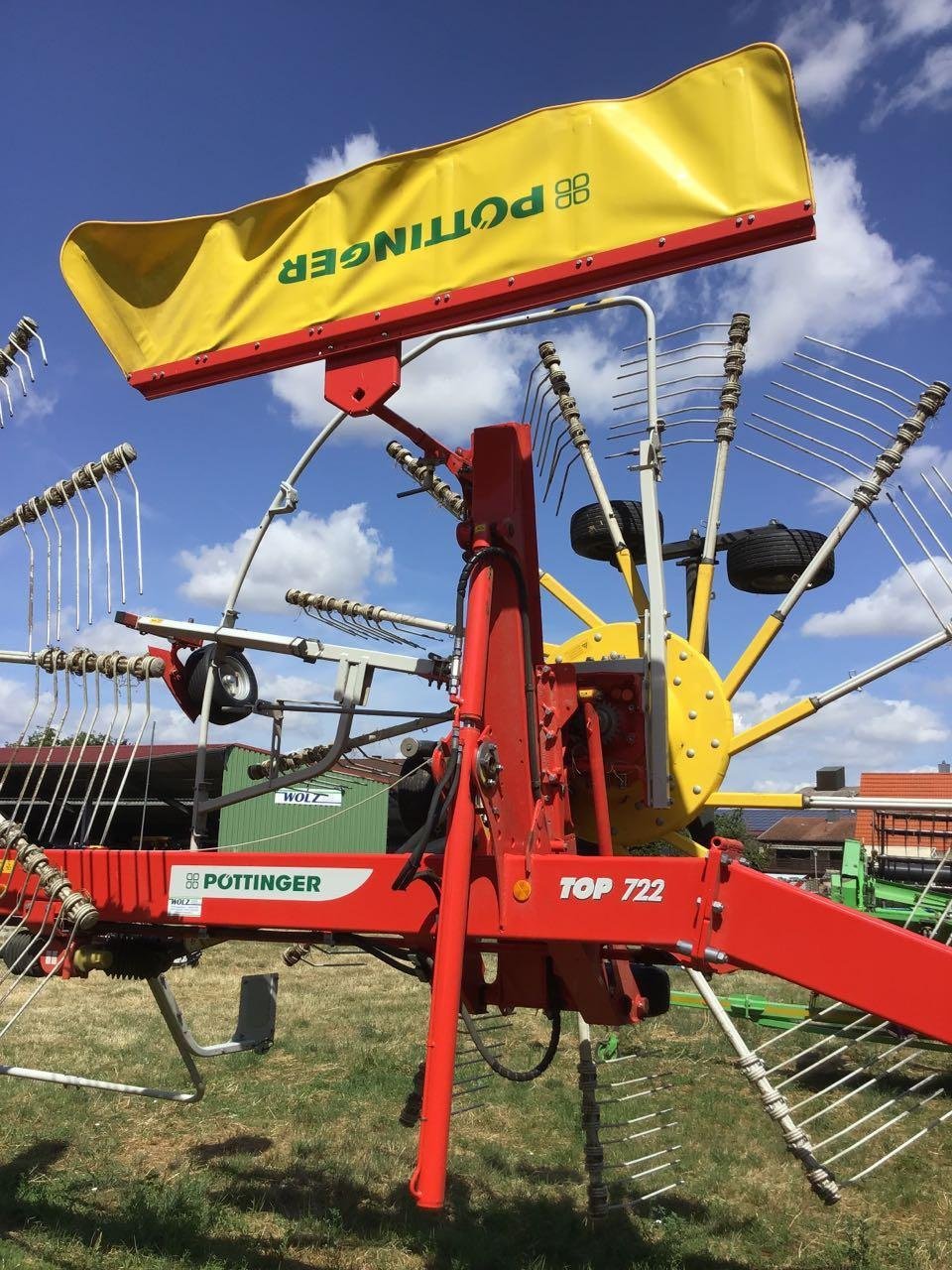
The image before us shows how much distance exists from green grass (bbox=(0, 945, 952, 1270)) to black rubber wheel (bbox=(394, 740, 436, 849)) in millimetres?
2473

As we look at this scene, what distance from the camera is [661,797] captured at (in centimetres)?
361

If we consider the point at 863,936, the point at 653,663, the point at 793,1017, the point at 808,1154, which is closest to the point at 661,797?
the point at 653,663

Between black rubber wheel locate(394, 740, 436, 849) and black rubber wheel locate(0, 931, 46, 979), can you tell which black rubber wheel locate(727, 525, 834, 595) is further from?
black rubber wheel locate(0, 931, 46, 979)

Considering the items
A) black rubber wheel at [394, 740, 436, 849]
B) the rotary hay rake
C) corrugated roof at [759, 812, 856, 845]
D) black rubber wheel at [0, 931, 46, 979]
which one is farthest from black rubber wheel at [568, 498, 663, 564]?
corrugated roof at [759, 812, 856, 845]

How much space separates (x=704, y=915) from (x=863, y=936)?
44 centimetres

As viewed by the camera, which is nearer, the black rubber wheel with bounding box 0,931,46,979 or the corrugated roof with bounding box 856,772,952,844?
the black rubber wheel with bounding box 0,931,46,979

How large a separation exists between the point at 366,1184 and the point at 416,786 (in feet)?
11.2

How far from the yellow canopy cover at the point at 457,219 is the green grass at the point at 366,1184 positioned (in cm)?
428

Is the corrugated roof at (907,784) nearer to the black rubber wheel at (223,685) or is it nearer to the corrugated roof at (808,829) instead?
the black rubber wheel at (223,685)

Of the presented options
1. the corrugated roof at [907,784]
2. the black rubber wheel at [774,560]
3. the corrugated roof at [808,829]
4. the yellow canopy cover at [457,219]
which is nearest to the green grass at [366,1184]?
the black rubber wheel at [774,560]

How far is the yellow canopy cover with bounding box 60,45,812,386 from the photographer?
9.53 ft

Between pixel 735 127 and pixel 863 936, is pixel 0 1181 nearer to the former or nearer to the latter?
pixel 863 936

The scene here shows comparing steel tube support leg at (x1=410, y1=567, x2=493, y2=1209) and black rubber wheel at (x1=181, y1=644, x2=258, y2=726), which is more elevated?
black rubber wheel at (x1=181, y1=644, x2=258, y2=726)

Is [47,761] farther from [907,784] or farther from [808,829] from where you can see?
[808,829]
